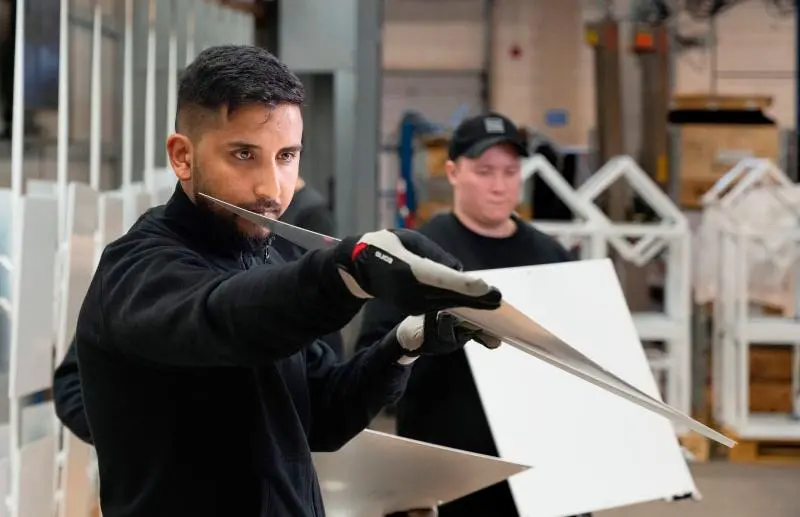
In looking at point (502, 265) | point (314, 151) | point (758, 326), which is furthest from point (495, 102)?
point (502, 265)

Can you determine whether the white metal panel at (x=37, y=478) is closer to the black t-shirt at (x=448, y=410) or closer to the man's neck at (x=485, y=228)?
the black t-shirt at (x=448, y=410)

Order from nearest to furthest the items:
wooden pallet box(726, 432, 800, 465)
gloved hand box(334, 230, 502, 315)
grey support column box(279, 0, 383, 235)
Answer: gloved hand box(334, 230, 502, 315), grey support column box(279, 0, 383, 235), wooden pallet box(726, 432, 800, 465)

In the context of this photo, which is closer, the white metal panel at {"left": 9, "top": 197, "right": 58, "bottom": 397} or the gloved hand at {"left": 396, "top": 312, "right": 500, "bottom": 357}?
the gloved hand at {"left": 396, "top": 312, "right": 500, "bottom": 357}

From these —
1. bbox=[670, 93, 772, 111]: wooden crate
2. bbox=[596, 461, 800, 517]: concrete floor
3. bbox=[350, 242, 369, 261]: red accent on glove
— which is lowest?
bbox=[596, 461, 800, 517]: concrete floor

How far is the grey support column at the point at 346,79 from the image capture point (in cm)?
395

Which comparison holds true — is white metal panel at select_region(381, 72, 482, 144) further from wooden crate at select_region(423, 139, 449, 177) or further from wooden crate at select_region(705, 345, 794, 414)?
wooden crate at select_region(705, 345, 794, 414)

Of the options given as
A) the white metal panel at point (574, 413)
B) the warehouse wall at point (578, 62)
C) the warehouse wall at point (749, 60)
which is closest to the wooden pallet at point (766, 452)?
the white metal panel at point (574, 413)

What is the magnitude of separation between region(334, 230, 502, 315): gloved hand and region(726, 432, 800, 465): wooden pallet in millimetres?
4628

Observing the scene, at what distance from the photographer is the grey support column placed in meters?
3.95

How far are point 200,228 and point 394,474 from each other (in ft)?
2.38

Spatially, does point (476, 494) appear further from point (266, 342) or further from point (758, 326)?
point (758, 326)

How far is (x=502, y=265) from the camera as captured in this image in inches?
90.6

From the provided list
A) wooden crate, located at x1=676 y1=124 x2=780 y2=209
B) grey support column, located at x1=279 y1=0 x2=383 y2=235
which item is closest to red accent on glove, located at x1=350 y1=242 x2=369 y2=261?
grey support column, located at x1=279 y1=0 x2=383 y2=235

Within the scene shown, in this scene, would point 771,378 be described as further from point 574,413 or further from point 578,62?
point 578,62
